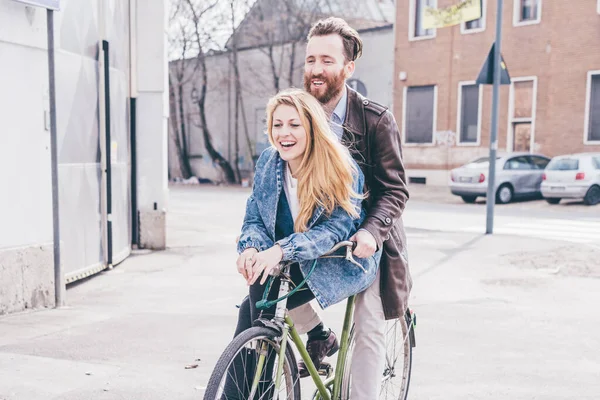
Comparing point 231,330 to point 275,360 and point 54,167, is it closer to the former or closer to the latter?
point 54,167

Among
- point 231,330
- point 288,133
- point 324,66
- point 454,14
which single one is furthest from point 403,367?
point 454,14

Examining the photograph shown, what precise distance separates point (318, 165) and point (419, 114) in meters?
24.6

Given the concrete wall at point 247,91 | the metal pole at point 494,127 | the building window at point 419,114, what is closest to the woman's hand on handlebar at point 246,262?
the metal pole at point 494,127

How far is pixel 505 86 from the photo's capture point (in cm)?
2358

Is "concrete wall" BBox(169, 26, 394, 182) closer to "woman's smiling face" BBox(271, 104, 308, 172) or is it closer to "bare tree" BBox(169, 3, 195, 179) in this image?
"bare tree" BBox(169, 3, 195, 179)

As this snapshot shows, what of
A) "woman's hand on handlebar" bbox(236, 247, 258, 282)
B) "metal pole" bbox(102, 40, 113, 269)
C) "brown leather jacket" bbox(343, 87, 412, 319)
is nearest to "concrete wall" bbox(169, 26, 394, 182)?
"metal pole" bbox(102, 40, 113, 269)

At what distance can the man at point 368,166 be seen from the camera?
9.73 feet

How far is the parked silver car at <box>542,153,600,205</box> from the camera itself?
17625 millimetres

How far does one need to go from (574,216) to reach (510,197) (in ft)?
13.2

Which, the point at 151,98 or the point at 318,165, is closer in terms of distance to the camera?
the point at 318,165

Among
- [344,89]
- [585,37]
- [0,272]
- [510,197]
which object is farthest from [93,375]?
[585,37]

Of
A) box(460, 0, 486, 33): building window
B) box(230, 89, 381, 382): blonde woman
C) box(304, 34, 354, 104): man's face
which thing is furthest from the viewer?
box(460, 0, 486, 33): building window

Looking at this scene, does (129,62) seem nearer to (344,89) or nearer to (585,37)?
(344,89)

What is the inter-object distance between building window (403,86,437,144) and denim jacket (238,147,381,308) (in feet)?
78.9
